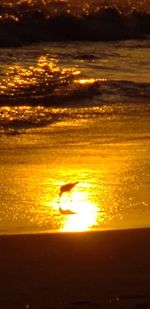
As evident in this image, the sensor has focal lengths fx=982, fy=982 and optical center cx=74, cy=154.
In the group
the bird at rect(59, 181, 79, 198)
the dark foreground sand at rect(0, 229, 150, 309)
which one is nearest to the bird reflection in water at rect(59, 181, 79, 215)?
the bird at rect(59, 181, 79, 198)

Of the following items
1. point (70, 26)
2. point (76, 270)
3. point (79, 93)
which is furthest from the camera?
point (70, 26)

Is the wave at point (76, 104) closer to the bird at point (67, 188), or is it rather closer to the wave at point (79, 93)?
the wave at point (79, 93)

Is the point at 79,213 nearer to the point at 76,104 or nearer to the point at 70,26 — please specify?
the point at 76,104

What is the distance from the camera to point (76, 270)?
20.6 ft

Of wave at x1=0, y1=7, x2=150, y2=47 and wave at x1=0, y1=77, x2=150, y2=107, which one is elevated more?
wave at x1=0, y1=7, x2=150, y2=47

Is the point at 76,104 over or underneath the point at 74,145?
over

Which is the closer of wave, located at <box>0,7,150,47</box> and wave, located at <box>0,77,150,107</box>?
wave, located at <box>0,77,150,107</box>

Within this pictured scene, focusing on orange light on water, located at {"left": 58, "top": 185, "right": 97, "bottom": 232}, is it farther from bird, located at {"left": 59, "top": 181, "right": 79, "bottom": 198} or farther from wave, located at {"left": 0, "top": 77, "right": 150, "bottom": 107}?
wave, located at {"left": 0, "top": 77, "right": 150, "bottom": 107}

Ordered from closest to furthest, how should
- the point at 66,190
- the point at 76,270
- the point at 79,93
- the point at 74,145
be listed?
the point at 76,270 → the point at 66,190 → the point at 74,145 → the point at 79,93

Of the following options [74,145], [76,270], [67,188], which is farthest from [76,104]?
[76,270]

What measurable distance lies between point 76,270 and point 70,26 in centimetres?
2199

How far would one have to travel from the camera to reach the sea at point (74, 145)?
7969 millimetres

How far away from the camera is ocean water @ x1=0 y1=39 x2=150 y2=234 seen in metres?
7.98

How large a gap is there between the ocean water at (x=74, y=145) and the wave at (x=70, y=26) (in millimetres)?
5245
